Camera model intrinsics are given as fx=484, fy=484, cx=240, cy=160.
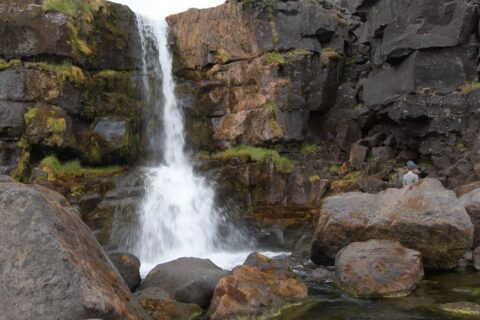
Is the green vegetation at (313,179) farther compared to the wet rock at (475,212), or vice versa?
the green vegetation at (313,179)

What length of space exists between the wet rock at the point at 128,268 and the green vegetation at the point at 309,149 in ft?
39.1

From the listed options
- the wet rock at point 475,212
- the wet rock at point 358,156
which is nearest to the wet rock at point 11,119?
the wet rock at point 358,156

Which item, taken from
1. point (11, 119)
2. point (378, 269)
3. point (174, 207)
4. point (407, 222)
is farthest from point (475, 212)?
point (11, 119)

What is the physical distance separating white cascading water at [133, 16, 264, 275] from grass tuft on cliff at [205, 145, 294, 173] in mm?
1493

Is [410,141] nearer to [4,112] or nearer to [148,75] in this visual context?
[148,75]

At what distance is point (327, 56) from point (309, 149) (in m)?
4.38

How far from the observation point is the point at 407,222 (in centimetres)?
1095

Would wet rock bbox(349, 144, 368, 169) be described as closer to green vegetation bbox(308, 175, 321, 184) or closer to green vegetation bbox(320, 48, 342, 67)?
green vegetation bbox(308, 175, 321, 184)

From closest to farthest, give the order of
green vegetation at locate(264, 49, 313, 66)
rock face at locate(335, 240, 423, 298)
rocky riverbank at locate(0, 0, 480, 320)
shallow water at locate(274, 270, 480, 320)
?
rocky riverbank at locate(0, 0, 480, 320)
shallow water at locate(274, 270, 480, 320)
rock face at locate(335, 240, 423, 298)
green vegetation at locate(264, 49, 313, 66)

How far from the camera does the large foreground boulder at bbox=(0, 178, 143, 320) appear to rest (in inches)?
230

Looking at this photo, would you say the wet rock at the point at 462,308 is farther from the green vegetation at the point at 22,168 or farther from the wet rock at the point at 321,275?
the green vegetation at the point at 22,168

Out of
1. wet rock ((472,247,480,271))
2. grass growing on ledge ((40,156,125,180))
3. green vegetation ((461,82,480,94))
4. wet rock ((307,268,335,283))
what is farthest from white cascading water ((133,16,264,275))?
green vegetation ((461,82,480,94))

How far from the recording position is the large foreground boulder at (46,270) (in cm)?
585

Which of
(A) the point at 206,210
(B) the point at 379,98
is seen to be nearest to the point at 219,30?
(B) the point at 379,98
